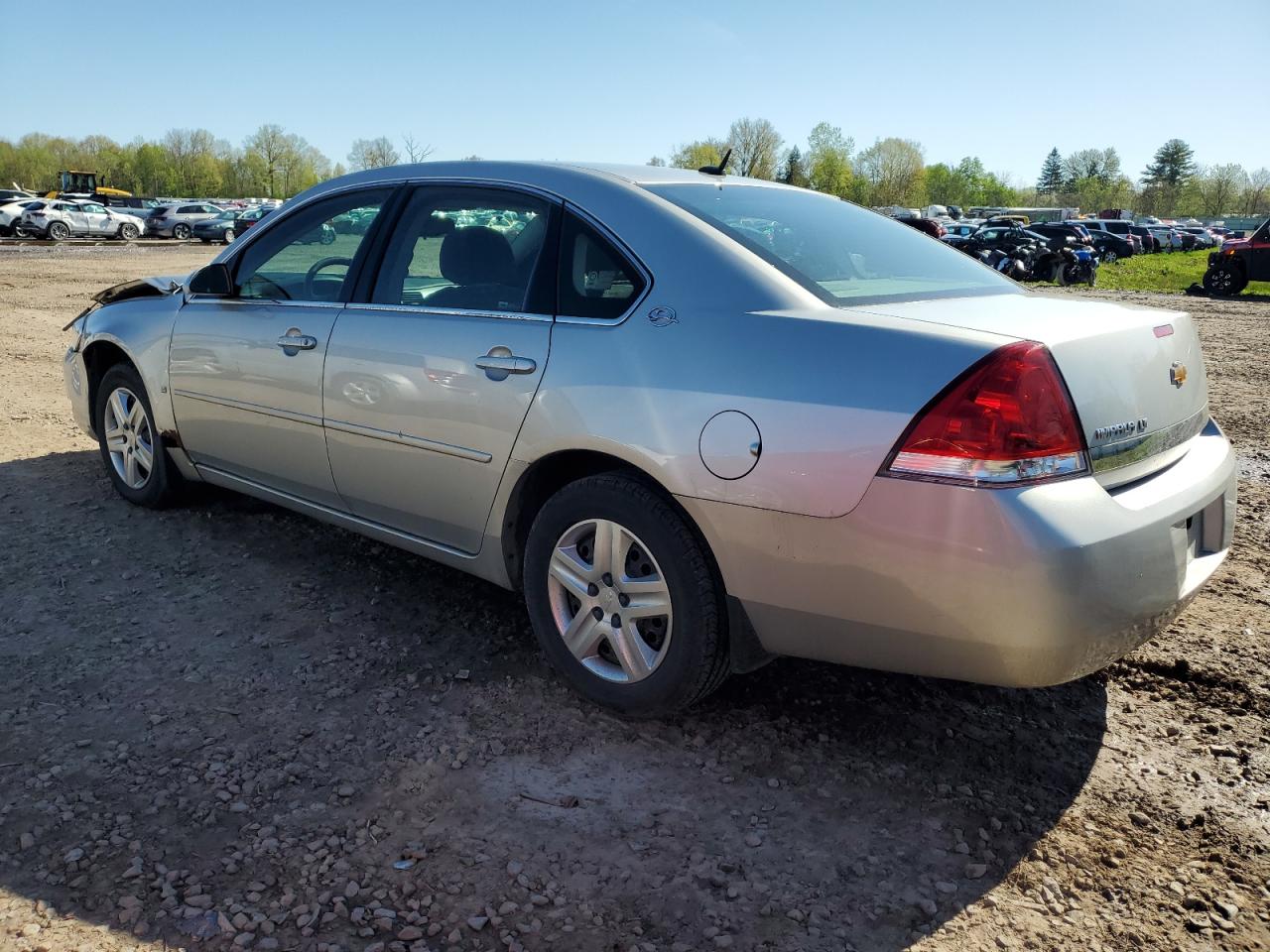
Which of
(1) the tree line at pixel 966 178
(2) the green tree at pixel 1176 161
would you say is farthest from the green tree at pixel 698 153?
(2) the green tree at pixel 1176 161

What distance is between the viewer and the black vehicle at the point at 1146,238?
4534 cm

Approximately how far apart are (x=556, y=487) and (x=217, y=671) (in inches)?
50.7

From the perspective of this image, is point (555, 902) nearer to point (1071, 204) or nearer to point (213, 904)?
point (213, 904)

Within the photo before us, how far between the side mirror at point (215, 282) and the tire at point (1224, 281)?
22.4m

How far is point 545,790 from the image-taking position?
266 centimetres

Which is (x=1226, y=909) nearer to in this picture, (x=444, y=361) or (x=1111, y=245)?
(x=444, y=361)

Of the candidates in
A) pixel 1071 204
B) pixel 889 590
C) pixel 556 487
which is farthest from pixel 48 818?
pixel 1071 204

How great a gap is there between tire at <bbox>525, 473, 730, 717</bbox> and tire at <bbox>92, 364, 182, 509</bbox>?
2.51 m

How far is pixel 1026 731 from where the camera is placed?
117 inches

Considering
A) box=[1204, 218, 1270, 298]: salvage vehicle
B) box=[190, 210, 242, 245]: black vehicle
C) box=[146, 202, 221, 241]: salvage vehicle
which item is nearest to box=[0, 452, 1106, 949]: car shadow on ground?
box=[1204, 218, 1270, 298]: salvage vehicle

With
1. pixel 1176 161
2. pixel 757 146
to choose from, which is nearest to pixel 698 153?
pixel 757 146

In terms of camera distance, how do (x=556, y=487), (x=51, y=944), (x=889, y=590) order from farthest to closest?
(x=556, y=487), (x=889, y=590), (x=51, y=944)

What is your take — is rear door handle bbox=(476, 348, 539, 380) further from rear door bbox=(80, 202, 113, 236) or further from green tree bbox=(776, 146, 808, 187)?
green tree bbox=(776, 146, 808, 187)

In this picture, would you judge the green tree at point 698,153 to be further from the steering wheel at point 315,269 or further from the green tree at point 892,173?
the steering wheel at point 315,269
